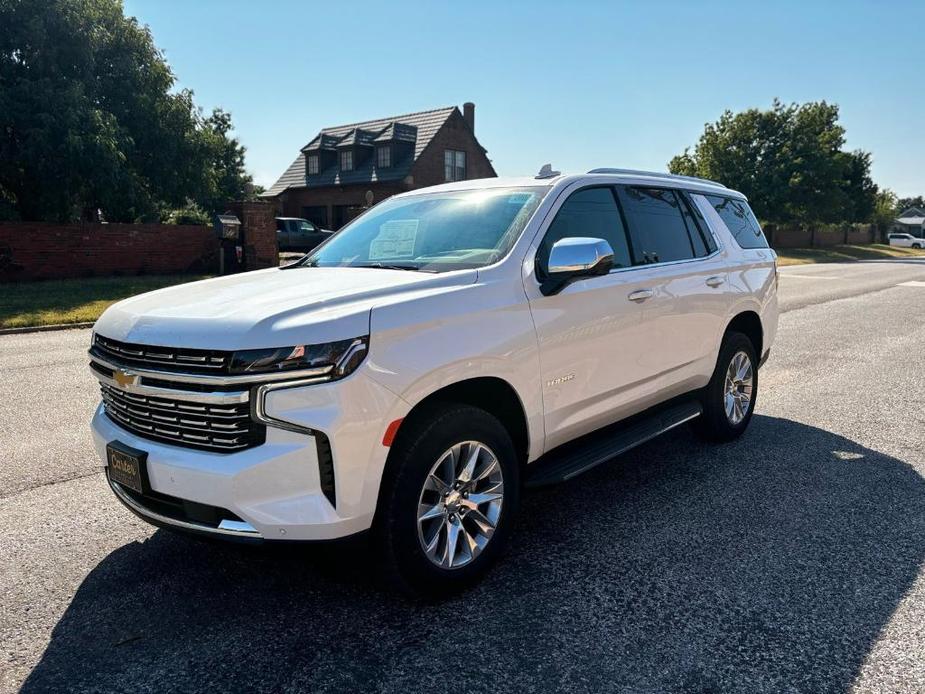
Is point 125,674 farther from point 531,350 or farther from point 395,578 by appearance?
point 531,350

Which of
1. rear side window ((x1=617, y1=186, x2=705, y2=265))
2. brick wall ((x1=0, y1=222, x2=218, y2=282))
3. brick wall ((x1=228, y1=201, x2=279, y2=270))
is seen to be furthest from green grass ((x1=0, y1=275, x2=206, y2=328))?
rear side window ((x1=617, y1=186, x2=705, y2=265))

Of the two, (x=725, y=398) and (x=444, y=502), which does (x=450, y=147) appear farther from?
(x=444, y=502)

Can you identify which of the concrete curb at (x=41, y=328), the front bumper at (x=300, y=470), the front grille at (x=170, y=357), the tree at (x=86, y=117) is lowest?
the concrete curb at (x=41, y=328)

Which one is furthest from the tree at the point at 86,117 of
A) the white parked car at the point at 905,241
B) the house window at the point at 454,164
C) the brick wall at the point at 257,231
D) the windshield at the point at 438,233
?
the white parked car at the point at 905,241

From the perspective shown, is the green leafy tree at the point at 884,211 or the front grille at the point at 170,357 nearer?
the front grille at the point at 170,357

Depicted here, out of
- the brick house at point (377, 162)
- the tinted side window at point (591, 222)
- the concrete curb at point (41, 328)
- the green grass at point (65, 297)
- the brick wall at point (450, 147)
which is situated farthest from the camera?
the brick house at point (377, 162)

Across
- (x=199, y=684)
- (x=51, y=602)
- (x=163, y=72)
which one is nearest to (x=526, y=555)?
(x=199, y=684)

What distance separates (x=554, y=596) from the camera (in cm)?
309

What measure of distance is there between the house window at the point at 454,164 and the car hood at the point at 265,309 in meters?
35.9

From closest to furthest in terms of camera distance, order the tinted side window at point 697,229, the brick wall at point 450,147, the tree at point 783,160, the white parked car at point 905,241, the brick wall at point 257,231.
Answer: the tinted side window at point 697,229, the brick wall at point 257,231, the brick wall at point 450,147, the tree at point 783,160, the white parked car at point 905,241

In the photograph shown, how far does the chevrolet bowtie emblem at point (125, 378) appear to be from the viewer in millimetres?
2796

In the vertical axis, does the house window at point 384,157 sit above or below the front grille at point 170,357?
above

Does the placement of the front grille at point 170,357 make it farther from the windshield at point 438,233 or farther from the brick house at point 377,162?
the brick house at point 377,162

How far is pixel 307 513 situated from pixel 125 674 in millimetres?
918
